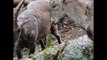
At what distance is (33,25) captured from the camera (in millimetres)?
6336

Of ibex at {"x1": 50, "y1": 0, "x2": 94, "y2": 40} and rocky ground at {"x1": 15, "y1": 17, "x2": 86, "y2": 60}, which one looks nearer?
ibex at {"x1": 50, "y1": 0, "x2": 94, "y2": 40}

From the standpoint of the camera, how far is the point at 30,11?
6.79 m

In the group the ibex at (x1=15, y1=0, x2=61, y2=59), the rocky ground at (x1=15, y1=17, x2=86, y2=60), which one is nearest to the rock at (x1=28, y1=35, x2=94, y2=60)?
the ibex at (x1=15, y1=0, x2=61, y2=59)

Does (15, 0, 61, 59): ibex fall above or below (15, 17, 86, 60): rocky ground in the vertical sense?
above

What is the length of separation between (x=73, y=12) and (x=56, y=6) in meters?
0.50

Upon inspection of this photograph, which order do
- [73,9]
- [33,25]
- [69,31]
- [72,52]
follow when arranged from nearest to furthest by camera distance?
1. [72,52]
2. [33,25]
3. [73,9]
4. [69,31]

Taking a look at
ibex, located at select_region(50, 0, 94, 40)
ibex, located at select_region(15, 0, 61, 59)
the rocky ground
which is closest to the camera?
ibex, located at select_region(15, 0, 61, 59)

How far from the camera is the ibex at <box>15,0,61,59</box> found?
5941 mm

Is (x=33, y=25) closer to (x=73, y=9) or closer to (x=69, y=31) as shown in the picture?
(x=73, y=9)

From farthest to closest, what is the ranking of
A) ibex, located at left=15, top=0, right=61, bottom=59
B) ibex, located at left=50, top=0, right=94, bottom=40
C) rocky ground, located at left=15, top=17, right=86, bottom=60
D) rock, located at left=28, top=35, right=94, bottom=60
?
rocky ground, located at left=15, top=17, right=86, bottom=60
ibex, located at left=50, top=0, right=94, bottom=40
ibex, located at left=15, top=0, right=61, bottom=59
rock, located at left=28, top=35, right=94, bottom=60

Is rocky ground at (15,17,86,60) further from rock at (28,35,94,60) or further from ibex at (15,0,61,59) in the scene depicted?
rock at (28,35,94,60)

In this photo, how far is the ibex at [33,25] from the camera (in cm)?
594

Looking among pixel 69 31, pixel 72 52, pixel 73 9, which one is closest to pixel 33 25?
pixel 73 9
